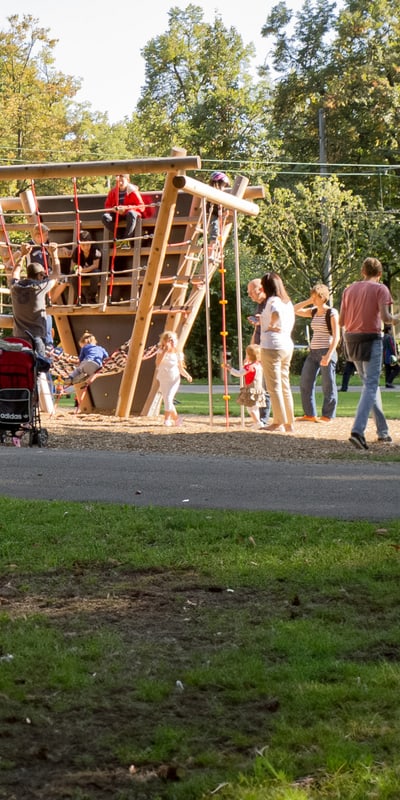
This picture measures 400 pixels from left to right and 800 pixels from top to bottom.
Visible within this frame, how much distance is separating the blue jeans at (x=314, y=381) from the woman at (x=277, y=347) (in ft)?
5.45

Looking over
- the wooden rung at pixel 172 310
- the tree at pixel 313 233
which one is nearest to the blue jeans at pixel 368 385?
the wooden rung at pixel 172 310

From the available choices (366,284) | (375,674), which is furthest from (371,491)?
(375,674)

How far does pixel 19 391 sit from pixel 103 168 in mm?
4250

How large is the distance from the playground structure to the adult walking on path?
3971 millimetres

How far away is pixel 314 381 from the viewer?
1788 centimetres

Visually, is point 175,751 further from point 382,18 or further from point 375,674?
point 382,18

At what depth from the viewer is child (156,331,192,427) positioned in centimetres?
1783

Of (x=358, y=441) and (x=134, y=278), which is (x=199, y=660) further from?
(x=134, y=278)

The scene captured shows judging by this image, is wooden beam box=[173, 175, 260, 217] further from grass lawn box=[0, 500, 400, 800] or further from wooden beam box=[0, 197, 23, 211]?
grass lawn box=[0, 500, 400, 800]

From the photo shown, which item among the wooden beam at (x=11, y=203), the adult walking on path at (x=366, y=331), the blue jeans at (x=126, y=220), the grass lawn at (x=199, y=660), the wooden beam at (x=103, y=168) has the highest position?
the wooden beam at (x=103, y=168)

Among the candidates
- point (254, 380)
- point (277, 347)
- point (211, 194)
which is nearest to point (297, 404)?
point (254, 380)

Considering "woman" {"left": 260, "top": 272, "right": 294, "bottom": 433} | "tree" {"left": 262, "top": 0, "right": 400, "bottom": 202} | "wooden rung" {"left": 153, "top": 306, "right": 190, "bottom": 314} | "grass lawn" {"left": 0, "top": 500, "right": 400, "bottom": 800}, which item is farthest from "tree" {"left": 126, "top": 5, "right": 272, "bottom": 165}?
"grass lawn" {"left": 0, "top": 500, "right": 400, "bottom": 800}

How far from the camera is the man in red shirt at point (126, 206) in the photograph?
19.7m

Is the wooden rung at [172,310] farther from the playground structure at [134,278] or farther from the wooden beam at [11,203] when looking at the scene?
the wooden beam at [11,203]
